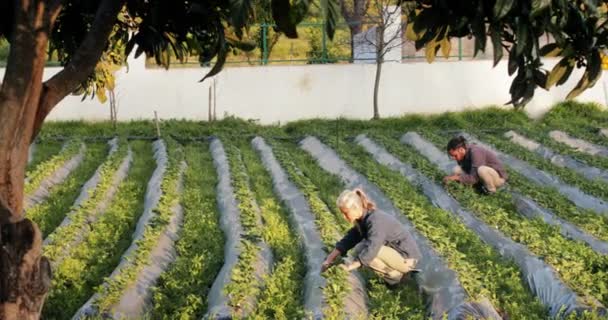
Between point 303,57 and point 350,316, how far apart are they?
597 inches

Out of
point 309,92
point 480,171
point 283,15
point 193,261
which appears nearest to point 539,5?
point 283,15

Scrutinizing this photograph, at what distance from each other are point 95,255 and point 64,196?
3.45 m

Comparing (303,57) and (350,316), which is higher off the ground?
(303,57)

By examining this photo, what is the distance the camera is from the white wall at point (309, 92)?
18.1m

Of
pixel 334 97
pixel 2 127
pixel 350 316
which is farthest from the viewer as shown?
pixel 334 97

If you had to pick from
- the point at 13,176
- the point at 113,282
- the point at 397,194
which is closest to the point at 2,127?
the point at 13,176

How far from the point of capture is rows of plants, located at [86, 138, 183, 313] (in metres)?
6.38

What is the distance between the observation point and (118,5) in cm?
364

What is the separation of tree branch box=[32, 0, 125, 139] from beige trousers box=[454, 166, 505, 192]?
285 inches

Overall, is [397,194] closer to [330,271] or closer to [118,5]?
[330,271]

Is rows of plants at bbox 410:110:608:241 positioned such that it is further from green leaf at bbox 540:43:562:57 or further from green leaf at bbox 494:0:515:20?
green leaf at bbox 494:0:515:20

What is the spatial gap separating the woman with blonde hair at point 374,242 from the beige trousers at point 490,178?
3703 millimetres

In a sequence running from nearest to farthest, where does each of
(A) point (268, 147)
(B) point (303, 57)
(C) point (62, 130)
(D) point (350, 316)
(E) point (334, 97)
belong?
(D) point (350, 316)
(A) point (268, 147)
(C) point (62, 130)
(E) point (334, 97)
(B) point (303, 57)

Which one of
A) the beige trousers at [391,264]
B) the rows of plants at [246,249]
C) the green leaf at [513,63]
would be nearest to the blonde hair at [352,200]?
the beige trousers at [391,264]
